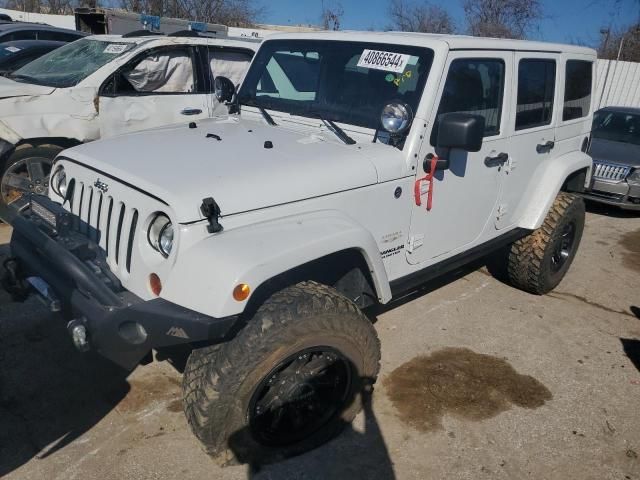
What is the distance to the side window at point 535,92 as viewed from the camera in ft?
12.8

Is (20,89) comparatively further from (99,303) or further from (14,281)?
(99,303)

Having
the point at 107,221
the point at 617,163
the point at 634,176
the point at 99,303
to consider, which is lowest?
the point at 634,176

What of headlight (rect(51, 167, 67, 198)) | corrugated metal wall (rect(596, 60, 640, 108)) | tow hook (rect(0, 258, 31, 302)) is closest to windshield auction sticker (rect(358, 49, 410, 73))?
headlight (rect(51, 167, 67, 198))

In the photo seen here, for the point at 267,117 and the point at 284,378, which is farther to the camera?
the point at 267,117

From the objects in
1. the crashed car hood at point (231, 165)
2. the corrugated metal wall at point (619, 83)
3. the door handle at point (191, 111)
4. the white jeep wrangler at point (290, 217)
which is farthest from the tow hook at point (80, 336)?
the corrugated metal wall at point (619, 83)

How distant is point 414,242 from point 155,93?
3.88 meters

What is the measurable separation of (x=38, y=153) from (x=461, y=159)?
4075 millimetres

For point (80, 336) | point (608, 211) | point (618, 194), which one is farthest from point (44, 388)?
point (608, 211)

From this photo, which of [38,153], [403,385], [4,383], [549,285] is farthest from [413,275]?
[38,153]

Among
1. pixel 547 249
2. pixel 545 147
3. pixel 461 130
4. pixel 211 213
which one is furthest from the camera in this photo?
pixel 547 249

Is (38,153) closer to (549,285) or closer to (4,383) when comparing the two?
(4,383)

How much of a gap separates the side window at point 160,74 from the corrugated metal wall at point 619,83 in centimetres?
1252

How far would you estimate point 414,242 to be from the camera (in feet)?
11.0

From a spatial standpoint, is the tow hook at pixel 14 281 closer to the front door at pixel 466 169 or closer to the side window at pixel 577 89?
the front door at pixel 466 169
